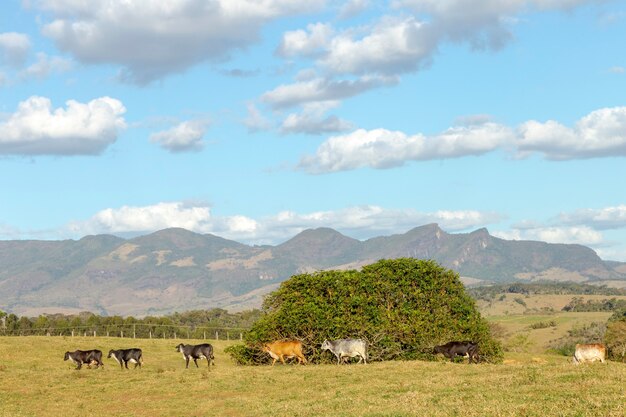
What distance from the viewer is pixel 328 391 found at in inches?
1127

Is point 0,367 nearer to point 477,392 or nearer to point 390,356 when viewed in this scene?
point 390,356

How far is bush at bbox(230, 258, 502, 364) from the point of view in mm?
41438

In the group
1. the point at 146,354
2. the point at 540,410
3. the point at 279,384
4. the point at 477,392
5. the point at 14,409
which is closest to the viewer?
the point at 540,410

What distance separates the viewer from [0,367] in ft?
138

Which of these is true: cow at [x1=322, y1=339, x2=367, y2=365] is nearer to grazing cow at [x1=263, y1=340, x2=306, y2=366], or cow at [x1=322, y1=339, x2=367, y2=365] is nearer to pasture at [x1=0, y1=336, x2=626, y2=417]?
grazing cow at [x1=263, y1=340, x2=306, y2=366]

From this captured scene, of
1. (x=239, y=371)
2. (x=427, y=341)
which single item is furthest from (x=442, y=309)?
(x=239, y=371)

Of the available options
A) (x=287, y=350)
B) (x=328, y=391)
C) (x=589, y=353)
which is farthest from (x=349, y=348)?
(x=589, y=353)

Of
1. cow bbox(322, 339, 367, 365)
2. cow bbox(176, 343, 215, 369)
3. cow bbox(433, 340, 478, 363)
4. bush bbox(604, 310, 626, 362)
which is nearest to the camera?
cow bbox(322, 339, 367, 365)

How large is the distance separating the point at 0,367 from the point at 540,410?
1275 inches

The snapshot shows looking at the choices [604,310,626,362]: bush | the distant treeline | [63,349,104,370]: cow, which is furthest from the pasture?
the distant treeline

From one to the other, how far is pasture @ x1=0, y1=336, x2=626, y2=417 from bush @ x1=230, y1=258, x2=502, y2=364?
3791 millimetres

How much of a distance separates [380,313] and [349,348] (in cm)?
395

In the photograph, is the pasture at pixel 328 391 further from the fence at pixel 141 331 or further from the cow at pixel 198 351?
the fence at pixel 141 331

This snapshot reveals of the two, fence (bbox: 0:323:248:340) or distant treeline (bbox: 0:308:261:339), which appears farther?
fence (bbox: 0:323:248:340)
